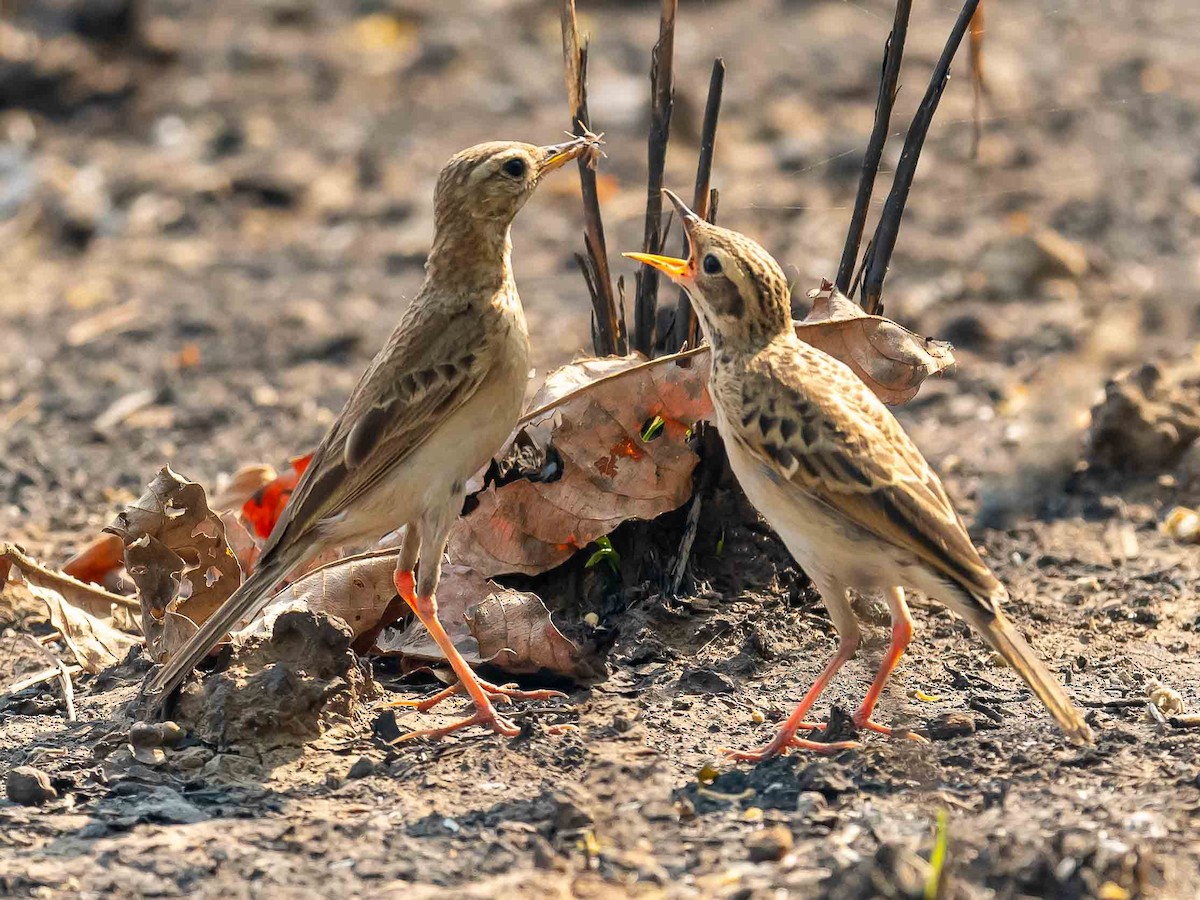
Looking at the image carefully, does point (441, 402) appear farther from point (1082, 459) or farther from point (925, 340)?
point (1082, 459)

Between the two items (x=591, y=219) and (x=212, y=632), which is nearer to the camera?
(x=212, y=632)

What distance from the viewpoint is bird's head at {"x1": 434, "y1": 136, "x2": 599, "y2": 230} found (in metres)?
5.91

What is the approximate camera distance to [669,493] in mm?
6238

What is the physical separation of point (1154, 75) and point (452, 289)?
31.7ft

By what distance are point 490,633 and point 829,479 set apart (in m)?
1.54

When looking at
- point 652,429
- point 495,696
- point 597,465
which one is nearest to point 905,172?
point 652,429

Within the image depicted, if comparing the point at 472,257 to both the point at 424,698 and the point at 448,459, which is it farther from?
the point at 424,698

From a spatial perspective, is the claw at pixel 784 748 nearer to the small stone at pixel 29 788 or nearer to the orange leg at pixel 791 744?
the orange leg at pixel 791 744

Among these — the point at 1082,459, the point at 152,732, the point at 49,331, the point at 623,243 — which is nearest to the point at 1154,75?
the point at 623,243

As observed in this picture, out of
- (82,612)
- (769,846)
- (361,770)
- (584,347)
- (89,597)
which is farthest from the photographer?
(584,347)

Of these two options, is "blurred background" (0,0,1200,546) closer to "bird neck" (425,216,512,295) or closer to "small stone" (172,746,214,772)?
"bird neck" (425,216,512,295)

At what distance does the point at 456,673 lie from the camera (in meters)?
5.79

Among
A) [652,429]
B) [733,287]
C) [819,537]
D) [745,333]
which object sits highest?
[733,287]

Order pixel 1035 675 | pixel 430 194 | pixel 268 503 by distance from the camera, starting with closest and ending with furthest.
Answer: pixel 1035 675 → pixel 268 503 → pixel 430 194
